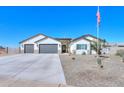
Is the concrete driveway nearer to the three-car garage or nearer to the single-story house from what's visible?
the single-story house

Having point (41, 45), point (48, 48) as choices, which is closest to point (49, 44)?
point (48, 48)

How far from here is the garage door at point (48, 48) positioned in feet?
131

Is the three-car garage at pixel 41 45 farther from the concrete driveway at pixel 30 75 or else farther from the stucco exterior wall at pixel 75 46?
the concrete driveway at pixel 30 75

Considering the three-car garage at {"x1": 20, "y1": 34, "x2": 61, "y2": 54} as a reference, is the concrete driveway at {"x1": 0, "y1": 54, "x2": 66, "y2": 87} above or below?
below

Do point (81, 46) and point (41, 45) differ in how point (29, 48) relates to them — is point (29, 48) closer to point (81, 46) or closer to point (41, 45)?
point (41, 45)

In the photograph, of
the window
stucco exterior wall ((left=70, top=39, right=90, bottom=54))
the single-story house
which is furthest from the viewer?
the single-story house

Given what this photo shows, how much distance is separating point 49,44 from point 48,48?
2.41ft

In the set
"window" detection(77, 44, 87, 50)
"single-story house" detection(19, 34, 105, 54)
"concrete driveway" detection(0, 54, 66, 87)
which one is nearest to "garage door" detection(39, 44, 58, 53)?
"single-story house" detection(19, 34, 105, 54)

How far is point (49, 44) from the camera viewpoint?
4031cm

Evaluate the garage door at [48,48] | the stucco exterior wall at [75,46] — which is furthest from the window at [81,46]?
the garage door at [48,48]

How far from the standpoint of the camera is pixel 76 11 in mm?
16609

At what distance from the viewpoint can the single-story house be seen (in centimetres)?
3772

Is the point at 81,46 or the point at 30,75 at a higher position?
the point at 81,46
